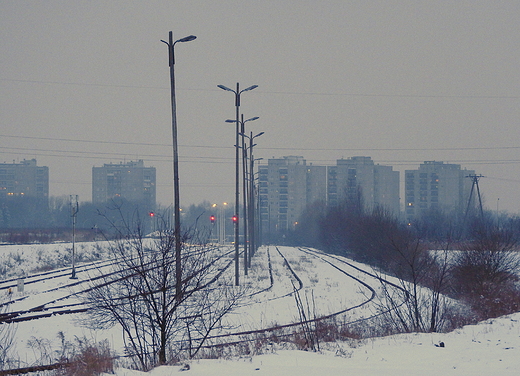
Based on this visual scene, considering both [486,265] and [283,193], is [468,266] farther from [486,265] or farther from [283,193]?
[283,193]

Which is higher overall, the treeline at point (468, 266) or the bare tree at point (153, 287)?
the bare tree at point (153, 287)

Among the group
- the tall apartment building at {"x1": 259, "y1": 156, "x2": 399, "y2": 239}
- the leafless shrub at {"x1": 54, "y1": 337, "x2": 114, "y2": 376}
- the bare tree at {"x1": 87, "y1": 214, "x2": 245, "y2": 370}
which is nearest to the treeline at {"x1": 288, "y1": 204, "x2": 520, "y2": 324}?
the bare tree at {"x1": 87, "y1": 214, "x2": 245, "y2": 370}

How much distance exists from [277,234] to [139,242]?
127776 millimetres

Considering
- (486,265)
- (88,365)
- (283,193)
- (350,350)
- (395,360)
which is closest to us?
(88,365)

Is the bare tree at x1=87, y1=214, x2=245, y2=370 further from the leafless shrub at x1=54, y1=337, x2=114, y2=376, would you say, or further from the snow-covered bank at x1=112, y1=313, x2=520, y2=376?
the snow-covered bank at x1=112, y1=313, x2=520, y2=376

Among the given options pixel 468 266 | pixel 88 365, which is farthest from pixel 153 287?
pixel 468 266

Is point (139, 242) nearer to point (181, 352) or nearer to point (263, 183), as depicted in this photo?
point (181, 352)

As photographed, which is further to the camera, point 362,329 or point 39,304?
point 39,304

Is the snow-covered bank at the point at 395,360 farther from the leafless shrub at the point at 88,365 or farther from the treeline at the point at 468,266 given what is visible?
the treeline at the point at 468,266

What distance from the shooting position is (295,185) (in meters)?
179

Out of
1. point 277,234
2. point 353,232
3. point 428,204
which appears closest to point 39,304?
point 353,232

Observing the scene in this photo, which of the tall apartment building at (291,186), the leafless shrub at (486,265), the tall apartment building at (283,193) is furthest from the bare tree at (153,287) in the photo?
the tall apartment building at (283,193)

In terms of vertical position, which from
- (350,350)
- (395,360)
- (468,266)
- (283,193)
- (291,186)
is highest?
(291,186)

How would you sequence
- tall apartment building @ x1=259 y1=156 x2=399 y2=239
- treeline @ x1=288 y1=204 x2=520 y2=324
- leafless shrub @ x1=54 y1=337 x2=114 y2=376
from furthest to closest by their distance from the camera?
1. tall apartment building @ x1=259 y1=156 x2=399 y2=239
2. treeline @ x1=288 y1=204 x2=520 y2=324
3. leafless shrub @ x1=54 y1=337 x2=114 y2=376
